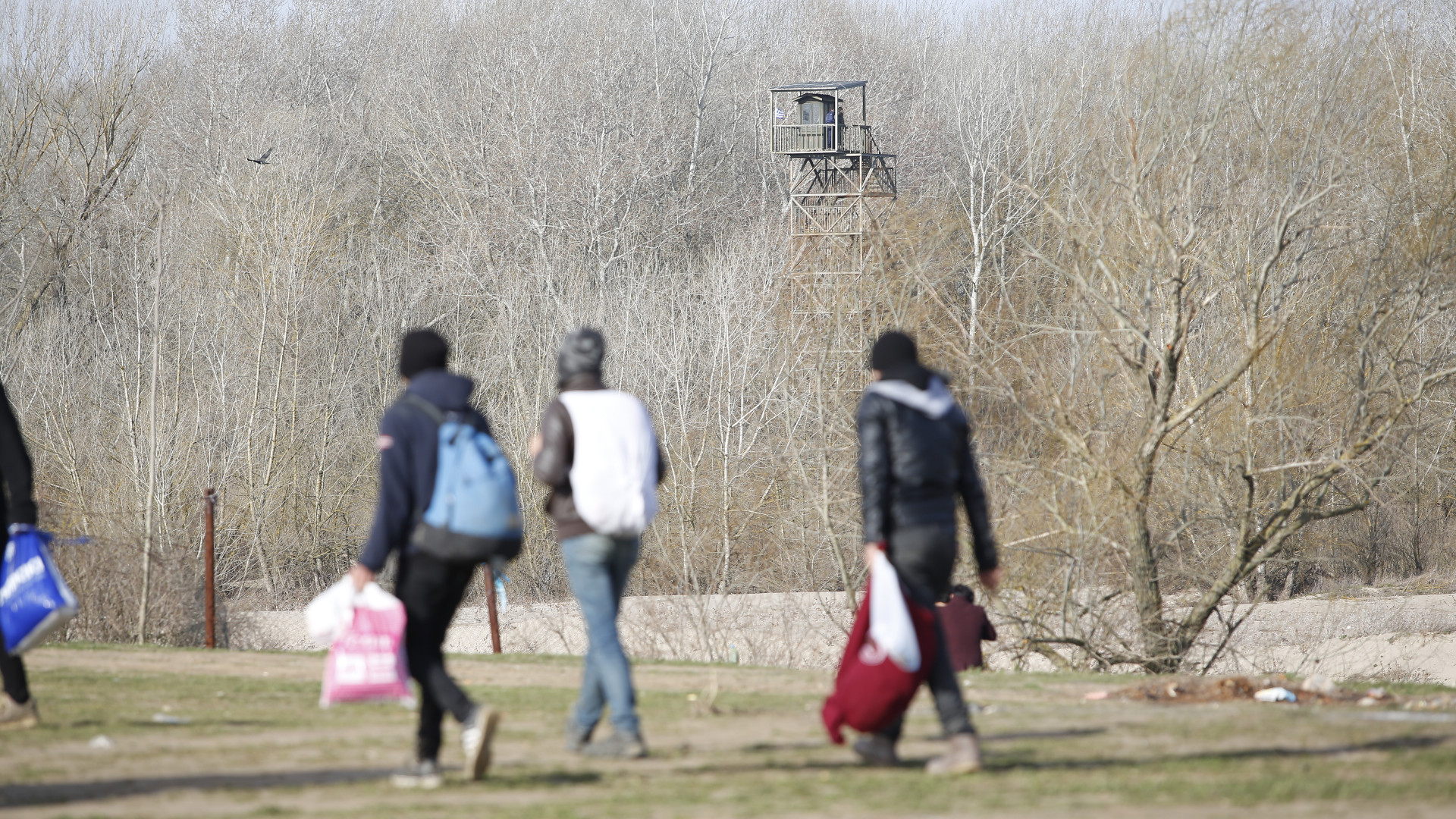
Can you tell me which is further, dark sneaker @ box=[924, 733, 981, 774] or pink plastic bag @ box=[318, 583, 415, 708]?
dark sneaker @ box=[924, 733, 981, 774]

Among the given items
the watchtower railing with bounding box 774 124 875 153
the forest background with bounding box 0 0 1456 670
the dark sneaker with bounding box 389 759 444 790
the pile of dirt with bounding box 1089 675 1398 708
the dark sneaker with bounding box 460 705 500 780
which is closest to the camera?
the dark sneaker with bounding box 460 705 500 780

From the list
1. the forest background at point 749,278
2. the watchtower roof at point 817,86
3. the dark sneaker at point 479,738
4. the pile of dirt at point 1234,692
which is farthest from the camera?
the watchtower roof at point 817,86

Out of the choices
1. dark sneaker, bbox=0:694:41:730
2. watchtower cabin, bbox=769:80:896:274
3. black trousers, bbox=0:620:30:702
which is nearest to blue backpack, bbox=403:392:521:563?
black trousers, bbox=0:620:30:702

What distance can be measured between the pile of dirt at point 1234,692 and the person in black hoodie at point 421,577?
4415 mm

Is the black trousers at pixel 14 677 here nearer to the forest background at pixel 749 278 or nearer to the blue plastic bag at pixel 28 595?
the blue plastic bag at pixel 28 595

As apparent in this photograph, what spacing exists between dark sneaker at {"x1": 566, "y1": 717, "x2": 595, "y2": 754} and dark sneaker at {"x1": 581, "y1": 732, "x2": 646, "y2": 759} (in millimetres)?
149

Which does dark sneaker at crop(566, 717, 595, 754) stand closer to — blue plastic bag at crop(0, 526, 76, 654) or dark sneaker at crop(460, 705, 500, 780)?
dark sneaker at crop(460, 705, 500, 780)

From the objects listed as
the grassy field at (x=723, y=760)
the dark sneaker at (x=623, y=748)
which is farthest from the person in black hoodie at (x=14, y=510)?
the dark sneaker at (x=623, y=748)

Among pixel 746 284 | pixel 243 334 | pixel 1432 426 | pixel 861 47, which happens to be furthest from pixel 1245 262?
pixel 861 47

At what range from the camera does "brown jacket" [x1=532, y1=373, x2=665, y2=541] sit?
231 inches

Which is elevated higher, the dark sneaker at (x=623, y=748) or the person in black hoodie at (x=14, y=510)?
the person in black hoodie at (x=14, y=510)

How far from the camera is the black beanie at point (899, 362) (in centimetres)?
592

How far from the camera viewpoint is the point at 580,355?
6.11 m

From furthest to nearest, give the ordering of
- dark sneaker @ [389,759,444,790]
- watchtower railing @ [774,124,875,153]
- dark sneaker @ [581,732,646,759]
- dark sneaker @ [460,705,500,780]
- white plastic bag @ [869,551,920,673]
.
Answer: watchtower railing @ [774,124,875,153] → dark sneaker @ [581,732,646,759] → white plastic bag @ [869,551,920,673] → dark sneaker @ [389,759,444,790] → dark sneaker @ [460,705,500,780]
